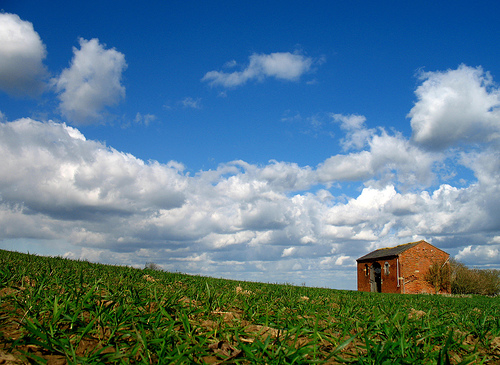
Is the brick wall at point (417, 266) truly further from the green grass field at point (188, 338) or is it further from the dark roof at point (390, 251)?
the green grass field at point (188, 338)

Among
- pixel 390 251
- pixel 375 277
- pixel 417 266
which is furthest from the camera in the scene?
pixel 375 277

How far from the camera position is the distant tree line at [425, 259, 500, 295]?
38.4m

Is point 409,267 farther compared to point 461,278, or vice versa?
point 461,278

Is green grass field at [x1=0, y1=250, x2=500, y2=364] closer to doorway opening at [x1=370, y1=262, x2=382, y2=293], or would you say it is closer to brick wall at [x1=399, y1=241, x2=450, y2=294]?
brick wall at [x1=399, y1=241, x2=450, y2=294]

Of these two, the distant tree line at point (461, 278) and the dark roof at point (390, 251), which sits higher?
the dark roof at point (390, 251)

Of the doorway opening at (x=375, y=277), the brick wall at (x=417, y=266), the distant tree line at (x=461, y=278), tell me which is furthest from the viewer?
the doorway opening at (x=375, y=277)

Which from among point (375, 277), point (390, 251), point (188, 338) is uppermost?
point (390, 251)

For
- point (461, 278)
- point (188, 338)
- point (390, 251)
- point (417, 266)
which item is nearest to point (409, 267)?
point (417, 266)

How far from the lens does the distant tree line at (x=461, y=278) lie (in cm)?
3844

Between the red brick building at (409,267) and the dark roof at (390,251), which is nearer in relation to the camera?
the red brick building at (409,267)

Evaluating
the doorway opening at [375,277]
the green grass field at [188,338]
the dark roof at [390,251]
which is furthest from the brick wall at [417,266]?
the green grass field at [188,338]

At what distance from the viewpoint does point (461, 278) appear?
42188 mm

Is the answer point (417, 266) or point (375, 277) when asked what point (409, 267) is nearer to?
point (417, 266)

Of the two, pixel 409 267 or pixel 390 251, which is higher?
pixel 390 251
